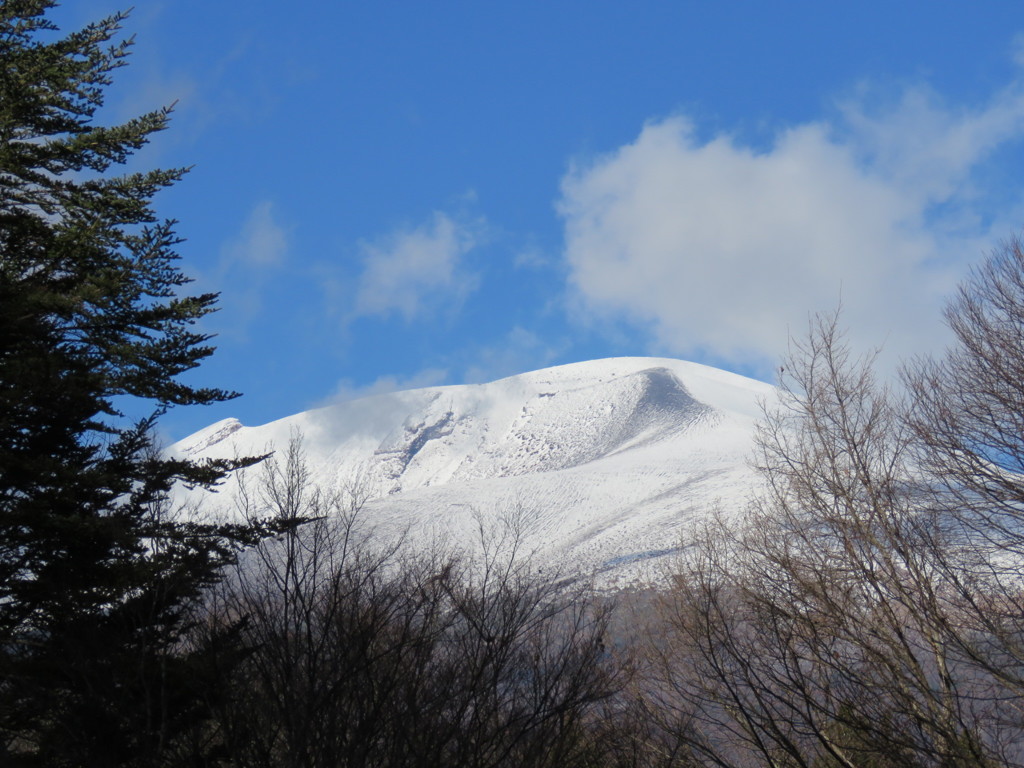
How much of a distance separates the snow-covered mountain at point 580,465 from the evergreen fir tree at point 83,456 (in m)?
4.32

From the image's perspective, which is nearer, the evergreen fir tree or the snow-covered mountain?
the evergreen fir tree

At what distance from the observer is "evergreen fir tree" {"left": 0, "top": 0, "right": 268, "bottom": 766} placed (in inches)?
370

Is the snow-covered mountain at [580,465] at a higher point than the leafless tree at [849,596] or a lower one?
higher

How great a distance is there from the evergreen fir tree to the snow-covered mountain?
14.2 feet

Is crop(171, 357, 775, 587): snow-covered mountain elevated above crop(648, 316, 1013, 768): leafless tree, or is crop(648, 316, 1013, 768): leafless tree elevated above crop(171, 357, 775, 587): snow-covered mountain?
crop(171, 357, 775, 587): snow-covered mountain

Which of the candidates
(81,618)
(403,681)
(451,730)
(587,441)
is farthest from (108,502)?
(587,441)

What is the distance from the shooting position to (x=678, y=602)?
22.5m

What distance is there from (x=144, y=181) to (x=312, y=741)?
10375mm

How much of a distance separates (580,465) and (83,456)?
11590 centimetres

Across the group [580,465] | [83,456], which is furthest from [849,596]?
[580,465]

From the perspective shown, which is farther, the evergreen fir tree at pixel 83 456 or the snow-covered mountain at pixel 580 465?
the snow-covered mountain at pixel 580 465

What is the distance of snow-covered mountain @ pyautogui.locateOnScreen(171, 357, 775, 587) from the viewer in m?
66.2

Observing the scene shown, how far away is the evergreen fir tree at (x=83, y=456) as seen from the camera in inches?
370

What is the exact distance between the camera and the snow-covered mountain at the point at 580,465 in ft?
217
